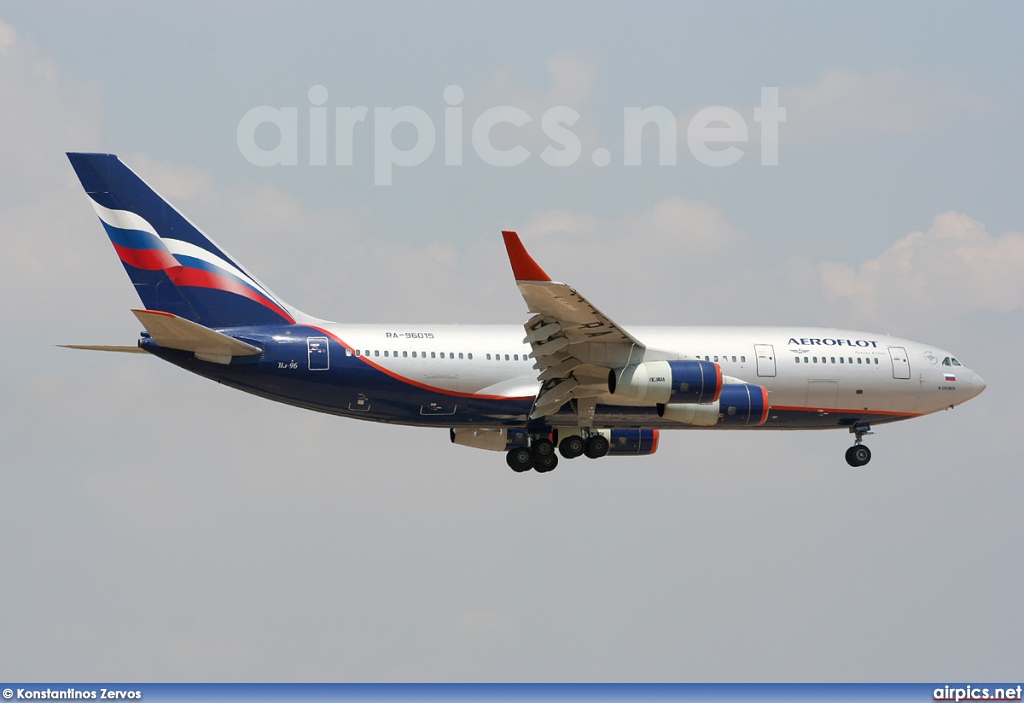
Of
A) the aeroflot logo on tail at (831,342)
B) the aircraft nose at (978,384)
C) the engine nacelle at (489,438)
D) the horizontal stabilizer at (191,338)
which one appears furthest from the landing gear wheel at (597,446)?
the aircraft nose at (978,384)

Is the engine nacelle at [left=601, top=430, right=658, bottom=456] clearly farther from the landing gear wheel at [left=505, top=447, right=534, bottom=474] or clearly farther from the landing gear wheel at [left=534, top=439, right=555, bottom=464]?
the landing gear wheel at [left=505, top=447, right=534, bottom=474]

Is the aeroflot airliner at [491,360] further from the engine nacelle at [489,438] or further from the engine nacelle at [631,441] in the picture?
the engine nacelle at [631,441]

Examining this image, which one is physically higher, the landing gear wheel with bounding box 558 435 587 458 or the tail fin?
the tail fin

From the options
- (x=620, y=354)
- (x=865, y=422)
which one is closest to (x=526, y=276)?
(x=620, y=354)

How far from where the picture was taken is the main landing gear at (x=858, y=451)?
1780 inches

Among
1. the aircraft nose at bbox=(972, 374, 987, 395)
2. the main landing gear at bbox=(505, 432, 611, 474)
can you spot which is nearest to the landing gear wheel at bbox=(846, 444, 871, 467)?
the aircraft nose at bbox=(972, 374, 987, 395)

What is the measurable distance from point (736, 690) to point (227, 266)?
18.4m

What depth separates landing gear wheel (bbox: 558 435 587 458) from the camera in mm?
42562

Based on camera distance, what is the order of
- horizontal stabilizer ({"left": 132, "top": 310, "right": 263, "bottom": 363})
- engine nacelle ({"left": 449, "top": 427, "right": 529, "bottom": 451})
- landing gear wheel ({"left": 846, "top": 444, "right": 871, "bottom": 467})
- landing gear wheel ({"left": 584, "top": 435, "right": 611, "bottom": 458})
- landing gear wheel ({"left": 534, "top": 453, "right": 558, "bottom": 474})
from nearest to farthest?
1. horizontal stabilizer ({"left": 132, "top": 310, "right": 263, "bottom": 363})
2. landing gear wheel ({"left": 584, "top": 435, "right": 611, "bottom": 458})
3. landing gear wheel ({"left": 534, "top": 453, "right": 558, "bottom": 474})
4. engine nacelle ({"left": 449, "top": 427, "right": 529, "bottom": 451})
5. landing gear wheel ({"left": 846, "top": 444, "right": 871, "bottom": 467})

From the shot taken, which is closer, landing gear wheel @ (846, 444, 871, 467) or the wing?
the wing

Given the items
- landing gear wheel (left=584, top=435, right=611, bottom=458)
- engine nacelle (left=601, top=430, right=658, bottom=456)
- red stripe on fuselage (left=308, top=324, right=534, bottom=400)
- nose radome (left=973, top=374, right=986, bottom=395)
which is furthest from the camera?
engine nacelle (left=601, top=430, right=658, bottom=456)

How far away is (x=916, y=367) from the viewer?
44719 millimetres

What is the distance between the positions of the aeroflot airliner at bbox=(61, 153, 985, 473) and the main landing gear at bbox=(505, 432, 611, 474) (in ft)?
0.14

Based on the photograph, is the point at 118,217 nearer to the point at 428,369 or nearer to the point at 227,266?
the point at 227,266
